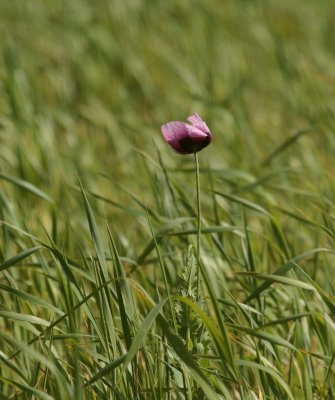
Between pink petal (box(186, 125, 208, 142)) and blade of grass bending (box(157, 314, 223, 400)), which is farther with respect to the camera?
pink petal (box(186, 125, 208, 142))

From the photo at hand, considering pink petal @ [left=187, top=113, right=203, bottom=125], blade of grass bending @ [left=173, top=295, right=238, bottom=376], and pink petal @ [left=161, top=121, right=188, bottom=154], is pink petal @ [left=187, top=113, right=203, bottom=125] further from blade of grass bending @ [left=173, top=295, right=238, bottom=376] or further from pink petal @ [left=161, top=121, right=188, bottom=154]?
blade of grass bending @ [left=173, top=295, right=238, bottom=376]

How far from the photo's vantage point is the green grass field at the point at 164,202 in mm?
1639

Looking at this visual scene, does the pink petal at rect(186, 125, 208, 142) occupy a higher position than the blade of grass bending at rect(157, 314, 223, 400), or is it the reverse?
the pink petal at rect(186, 125, 208, 142)

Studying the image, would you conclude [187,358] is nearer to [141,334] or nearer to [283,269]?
[141,334]

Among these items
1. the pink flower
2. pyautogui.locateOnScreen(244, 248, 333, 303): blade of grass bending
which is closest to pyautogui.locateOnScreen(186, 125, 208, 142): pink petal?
the pink flower

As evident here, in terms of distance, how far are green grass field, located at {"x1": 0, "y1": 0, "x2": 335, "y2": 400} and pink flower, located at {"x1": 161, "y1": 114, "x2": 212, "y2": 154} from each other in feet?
0.59

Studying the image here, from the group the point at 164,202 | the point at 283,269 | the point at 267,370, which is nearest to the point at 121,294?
the point at 267,370

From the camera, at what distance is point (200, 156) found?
3.41 metres

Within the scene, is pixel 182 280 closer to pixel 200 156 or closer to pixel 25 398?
pixel 25 398

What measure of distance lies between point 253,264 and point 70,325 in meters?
0.50

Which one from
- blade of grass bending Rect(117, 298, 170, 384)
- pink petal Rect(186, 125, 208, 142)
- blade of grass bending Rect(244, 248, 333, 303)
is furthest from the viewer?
blade of grass bending Rect(244, 248, 333, 303)

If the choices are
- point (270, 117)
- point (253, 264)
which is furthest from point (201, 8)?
point (253, 264)

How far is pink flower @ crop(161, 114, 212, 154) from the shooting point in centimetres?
162

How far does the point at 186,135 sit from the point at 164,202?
66 cm
